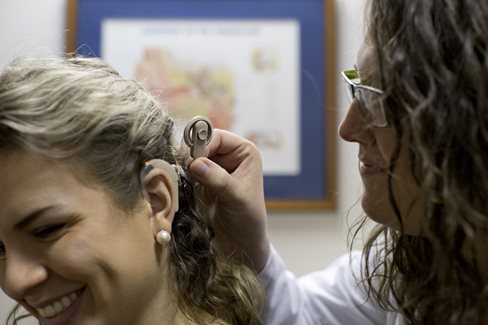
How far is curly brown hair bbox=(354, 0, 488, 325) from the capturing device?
0.82 metres

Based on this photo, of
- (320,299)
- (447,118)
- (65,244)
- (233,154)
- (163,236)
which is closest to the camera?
(447,118)

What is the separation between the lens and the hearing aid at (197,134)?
1.09 metres

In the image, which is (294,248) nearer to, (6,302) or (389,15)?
(6,302)

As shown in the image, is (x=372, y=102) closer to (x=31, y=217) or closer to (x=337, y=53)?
(x=31, y=217)

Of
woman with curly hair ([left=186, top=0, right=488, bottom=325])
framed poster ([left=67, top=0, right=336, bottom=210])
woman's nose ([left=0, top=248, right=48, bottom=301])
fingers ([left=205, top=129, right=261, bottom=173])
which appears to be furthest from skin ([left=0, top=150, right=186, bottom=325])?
framed poster ([left=67, top=0, right=336, bottom=210])

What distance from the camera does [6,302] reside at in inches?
69.8

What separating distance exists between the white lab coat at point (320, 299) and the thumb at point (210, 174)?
0.87 feet

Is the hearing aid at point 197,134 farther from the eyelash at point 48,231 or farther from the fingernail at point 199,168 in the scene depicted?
the eyelash at point 48,231

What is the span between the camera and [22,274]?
3.03 feet

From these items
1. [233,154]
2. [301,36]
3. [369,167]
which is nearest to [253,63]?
[301,36]

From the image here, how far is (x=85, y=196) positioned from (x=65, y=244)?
0.08 m

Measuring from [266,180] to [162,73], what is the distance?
43cm

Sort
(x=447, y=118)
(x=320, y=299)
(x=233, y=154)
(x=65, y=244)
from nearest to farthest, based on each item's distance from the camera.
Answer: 1. (x=447, y=118)
2. (x=65, y=244)
3. (x=233, y=154)
4. (x=320, y=299)

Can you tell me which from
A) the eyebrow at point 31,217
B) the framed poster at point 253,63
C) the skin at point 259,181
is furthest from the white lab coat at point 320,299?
the eyebrow at point 31,217
